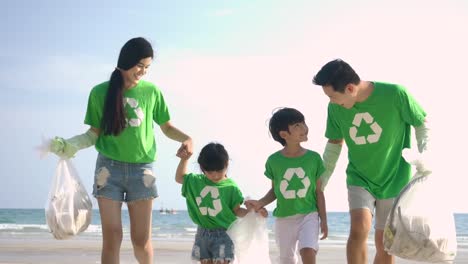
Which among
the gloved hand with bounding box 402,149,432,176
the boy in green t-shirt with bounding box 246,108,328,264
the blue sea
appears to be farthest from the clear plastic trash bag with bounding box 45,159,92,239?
the blue sea

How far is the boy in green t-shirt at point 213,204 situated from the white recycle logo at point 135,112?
45cm

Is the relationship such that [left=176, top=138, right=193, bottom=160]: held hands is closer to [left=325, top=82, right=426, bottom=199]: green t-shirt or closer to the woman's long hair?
the woman's long hair

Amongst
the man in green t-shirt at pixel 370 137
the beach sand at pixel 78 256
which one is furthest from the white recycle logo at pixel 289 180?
Answer: the beach sand at pixel 78 256

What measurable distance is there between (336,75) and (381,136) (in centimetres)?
52

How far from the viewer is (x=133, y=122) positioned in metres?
5.25

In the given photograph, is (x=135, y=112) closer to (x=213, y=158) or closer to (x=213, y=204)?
(x=213, y=158)

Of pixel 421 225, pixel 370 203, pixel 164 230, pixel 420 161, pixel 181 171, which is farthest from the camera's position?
pixel 164 230

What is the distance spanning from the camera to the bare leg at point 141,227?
5258 mm

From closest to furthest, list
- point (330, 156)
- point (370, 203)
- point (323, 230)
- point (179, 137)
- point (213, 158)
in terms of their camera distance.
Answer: point (370, 203) → point (323, 230) → point (330, 156) → point (179, 137) → point (213, 158)

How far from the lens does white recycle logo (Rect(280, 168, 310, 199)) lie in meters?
5.25

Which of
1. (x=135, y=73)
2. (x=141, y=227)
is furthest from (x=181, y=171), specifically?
(x=135, y=73)

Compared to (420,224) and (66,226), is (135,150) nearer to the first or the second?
(66,226)

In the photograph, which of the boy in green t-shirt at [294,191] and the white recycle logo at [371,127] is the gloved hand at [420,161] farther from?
the boy in green t-shirt at [294,191]

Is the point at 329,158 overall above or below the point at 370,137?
below
